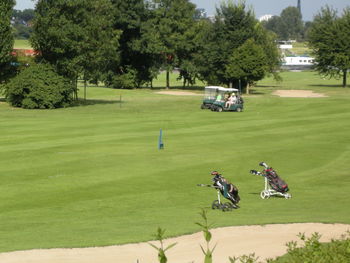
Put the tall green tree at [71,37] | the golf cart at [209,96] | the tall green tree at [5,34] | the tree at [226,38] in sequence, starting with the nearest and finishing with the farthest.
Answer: the golf cart at [209,96]
the tall green tree at [5,34]
the tall green tree at [71,37]
the tree at [226,38]

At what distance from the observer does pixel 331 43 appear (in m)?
103

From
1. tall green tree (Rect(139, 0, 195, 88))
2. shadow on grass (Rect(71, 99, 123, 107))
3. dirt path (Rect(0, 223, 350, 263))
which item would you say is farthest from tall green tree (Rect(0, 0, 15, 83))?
dirt path (Rect(0, 223, 350, 263))

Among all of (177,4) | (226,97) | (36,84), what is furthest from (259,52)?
(36,84)

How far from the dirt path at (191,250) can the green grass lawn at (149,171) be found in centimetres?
59

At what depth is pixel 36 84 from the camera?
226ft

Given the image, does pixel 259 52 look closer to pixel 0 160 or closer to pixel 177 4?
pixel 177 4

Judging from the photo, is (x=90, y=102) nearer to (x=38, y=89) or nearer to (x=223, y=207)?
(x=38, y=89)

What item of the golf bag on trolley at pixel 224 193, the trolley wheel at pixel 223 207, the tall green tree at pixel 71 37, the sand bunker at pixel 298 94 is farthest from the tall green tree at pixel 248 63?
the trolley wheel at pixel 223 207

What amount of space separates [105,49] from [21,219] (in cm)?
A: 5530

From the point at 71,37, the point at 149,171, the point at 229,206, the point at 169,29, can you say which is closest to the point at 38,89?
the point at 71,37

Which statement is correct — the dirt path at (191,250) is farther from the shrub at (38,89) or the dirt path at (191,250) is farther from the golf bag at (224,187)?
the shrub at (38,89)

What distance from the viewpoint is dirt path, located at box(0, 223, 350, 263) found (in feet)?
55.3

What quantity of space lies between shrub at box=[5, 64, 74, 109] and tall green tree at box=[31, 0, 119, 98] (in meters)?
2.18

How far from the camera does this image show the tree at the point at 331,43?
334ft
